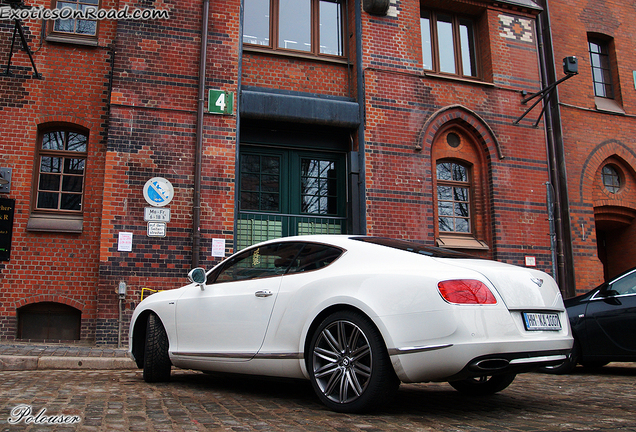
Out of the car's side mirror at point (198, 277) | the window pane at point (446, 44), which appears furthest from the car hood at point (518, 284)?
the window pane at point (446, 44)

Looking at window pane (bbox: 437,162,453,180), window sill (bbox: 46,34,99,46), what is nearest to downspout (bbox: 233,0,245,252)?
window sill (bbox: 46,34,99,46)

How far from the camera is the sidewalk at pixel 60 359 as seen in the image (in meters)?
6.89

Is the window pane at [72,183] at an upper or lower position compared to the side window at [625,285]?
upper

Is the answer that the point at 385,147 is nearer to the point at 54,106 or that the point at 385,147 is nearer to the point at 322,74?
the point at 322,74

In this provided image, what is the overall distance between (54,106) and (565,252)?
11463 mm

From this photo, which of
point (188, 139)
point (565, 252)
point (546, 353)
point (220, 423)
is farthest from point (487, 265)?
point (565, 252)

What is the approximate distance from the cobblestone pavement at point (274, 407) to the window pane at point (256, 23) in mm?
7923

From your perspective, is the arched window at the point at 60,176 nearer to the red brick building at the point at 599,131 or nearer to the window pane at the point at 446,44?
the window pane at the point at 446,44

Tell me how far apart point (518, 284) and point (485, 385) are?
1.34m

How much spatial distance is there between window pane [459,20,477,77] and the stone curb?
10238 millimetres

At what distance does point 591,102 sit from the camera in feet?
45.8

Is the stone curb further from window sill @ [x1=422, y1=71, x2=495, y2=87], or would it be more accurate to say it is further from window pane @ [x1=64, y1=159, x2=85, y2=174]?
window sill @ [x1=422, y1=71, x2=495, y2=87]

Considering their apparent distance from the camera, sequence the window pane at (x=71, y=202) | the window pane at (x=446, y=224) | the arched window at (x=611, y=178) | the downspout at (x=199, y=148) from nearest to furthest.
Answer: the downspout at (x=199, y=148) → the window pane at (x=71, y=202) → the window pane at (x=446, y=224) → the arched window at (x=611, y=178)

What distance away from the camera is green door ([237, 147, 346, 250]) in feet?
36.2
